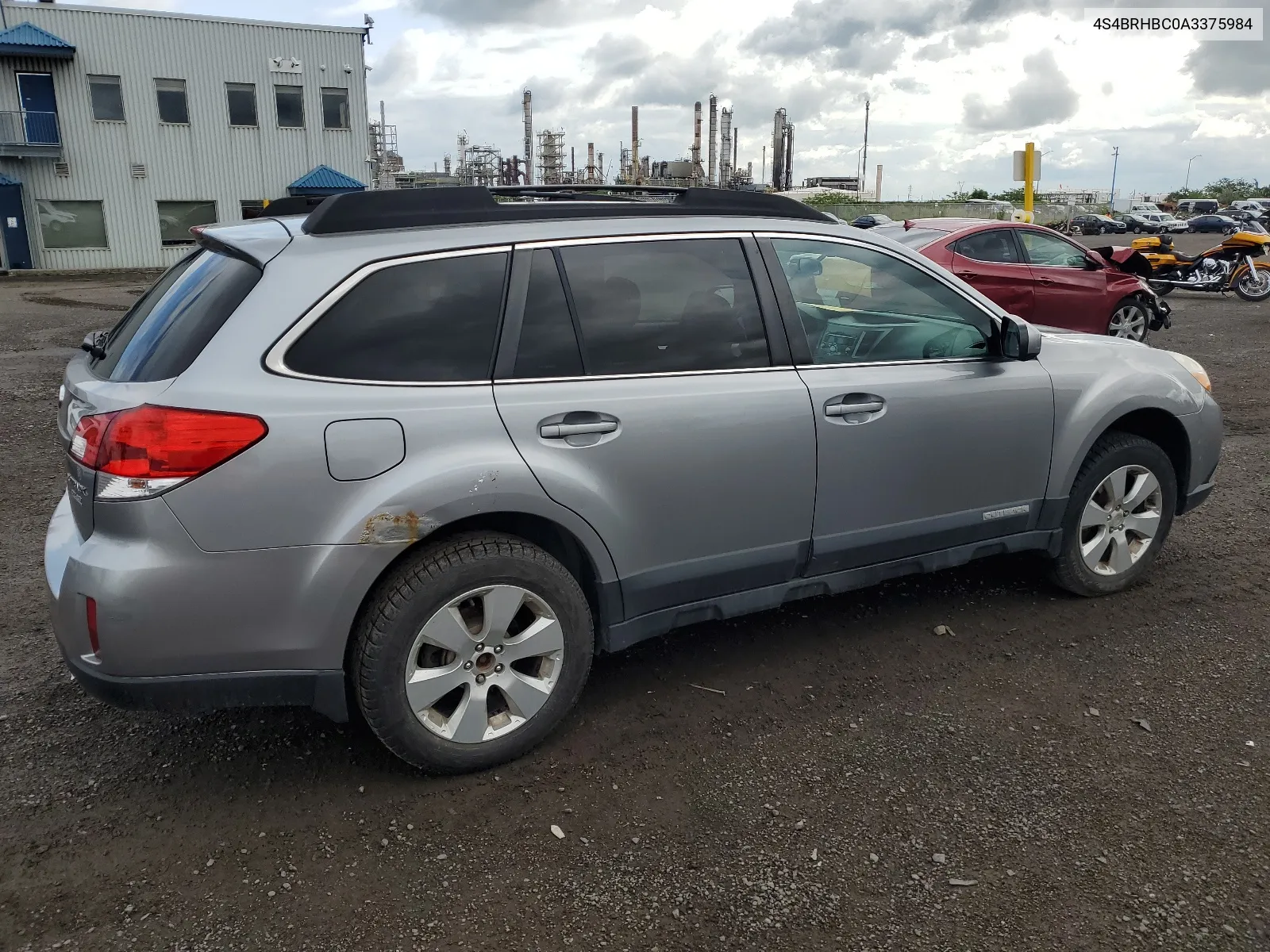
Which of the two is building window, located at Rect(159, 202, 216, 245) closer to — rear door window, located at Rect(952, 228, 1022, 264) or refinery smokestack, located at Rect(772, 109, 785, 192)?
rear door window, located at Rect(952, 228, 1022, 264)

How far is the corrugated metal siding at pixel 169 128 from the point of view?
103 ft

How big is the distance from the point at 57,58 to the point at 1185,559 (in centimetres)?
3572

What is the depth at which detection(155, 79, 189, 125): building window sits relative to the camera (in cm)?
3269

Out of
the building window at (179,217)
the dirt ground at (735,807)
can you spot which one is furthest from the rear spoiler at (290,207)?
the building window at (179,217)

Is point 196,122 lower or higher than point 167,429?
higher

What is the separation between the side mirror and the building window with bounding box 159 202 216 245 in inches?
1365

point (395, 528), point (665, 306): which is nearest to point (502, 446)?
point (395, 528)

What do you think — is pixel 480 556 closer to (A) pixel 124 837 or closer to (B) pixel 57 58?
(A) pixel 124 837

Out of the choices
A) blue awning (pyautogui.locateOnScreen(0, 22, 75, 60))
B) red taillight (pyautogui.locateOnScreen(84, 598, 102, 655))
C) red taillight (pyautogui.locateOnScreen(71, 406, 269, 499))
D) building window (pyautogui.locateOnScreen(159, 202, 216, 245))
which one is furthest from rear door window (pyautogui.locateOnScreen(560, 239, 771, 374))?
building window (pyautogui.locateOnScreen(159, 202, 216, 245))

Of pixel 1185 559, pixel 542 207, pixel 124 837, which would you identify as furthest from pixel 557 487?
pixel 1185 559

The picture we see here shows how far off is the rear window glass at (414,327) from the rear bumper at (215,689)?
2.94 feet

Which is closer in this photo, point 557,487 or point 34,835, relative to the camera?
point 34,835

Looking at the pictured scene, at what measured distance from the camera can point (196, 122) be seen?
3334 centimetres

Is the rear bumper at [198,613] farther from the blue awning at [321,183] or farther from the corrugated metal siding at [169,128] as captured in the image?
the corrugated metal siding at [169,128]
